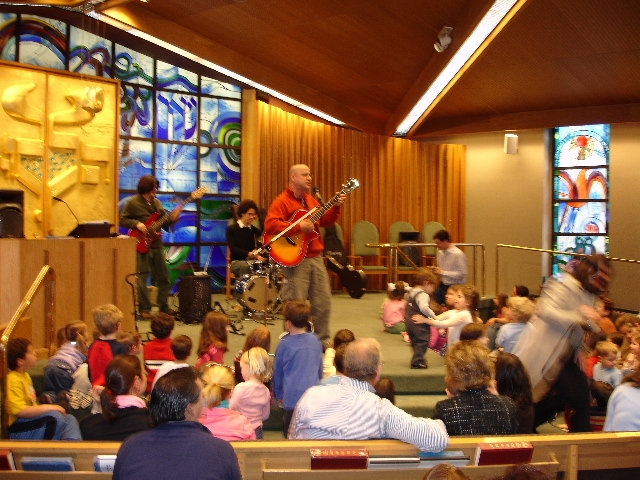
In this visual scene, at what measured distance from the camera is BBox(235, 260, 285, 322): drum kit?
28.9ft

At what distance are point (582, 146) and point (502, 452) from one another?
1060 centimetres

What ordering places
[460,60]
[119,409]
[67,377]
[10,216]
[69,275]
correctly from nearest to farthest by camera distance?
[119,409]
[67,377]
[10,216]
[69,275]
[460,60]

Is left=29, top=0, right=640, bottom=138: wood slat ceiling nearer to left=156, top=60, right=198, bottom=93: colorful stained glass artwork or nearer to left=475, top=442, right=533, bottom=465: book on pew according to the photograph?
left=156, top=60, right=198, bottom=93: colorful stained glass artwork

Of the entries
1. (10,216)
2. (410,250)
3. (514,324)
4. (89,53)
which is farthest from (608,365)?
(89,53)

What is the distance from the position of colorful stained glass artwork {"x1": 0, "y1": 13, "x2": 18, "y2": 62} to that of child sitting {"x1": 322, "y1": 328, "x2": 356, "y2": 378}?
5955mm

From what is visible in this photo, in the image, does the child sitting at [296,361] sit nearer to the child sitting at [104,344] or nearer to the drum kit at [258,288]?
the child sitting at [104,344]

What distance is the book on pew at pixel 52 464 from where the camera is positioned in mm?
3023

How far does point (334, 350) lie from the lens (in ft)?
18.2

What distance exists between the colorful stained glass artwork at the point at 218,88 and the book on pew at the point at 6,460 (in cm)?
944

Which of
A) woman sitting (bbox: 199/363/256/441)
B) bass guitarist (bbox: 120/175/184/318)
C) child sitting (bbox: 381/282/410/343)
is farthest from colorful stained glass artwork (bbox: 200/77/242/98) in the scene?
woman sitting (bbox: 199/363/256/441)

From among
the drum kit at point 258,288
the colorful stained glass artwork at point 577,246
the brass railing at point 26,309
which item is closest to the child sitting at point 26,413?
the brass railing at point 26,309

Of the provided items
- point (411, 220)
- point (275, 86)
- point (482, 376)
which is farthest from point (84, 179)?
point (482, 376)

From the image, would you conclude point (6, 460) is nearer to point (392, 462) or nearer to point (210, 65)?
point (392, 462)

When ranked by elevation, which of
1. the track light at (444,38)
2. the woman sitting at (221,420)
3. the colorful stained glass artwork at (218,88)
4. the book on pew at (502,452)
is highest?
the track light at (444,38)
